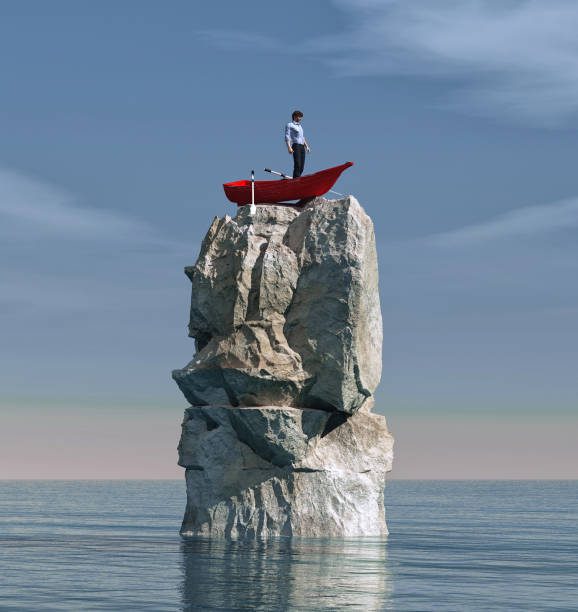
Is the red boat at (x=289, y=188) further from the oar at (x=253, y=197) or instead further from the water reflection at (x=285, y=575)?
the water reflection at (x=285, y=575)

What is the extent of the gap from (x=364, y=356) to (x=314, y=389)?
7.02 ft

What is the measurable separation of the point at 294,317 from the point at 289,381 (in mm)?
2378

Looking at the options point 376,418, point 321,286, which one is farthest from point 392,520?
point 321,286

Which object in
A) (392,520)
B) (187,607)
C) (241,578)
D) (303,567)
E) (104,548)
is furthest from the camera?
(392,520)

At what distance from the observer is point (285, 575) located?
22.8 m

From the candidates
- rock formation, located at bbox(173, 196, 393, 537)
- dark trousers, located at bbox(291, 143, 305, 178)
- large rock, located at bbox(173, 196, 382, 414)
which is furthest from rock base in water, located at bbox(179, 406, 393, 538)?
dark trousers, located at bbox(291, 143, 305, 178)

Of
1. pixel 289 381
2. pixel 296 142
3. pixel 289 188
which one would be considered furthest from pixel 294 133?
pixel 289 381

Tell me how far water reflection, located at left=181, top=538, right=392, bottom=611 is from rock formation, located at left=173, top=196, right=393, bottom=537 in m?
1.66

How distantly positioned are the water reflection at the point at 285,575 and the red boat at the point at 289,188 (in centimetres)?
1236

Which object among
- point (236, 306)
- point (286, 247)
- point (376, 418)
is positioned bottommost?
point (376, 418)

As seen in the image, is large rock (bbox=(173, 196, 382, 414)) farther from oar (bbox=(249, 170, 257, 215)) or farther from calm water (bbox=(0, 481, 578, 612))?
calm water (bbox=(0, 481, 578, 612))

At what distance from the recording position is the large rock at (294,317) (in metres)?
31.7

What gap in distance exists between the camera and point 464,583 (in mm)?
23219

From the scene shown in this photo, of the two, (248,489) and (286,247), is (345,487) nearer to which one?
(248,489)
